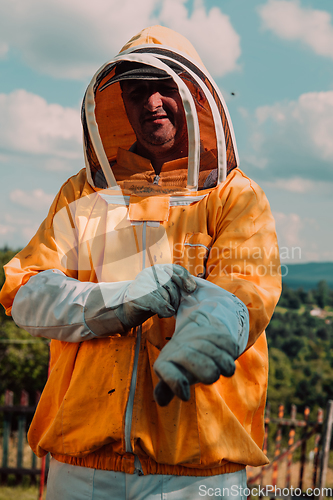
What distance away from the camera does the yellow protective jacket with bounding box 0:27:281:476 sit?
2.14m

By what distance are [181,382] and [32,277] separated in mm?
1206

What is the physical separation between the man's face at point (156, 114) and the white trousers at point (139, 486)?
75.1 inches

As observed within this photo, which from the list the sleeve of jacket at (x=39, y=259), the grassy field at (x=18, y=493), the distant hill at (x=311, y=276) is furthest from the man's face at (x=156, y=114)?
the distant hill at (x=311, y=276)

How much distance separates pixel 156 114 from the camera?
101 inches

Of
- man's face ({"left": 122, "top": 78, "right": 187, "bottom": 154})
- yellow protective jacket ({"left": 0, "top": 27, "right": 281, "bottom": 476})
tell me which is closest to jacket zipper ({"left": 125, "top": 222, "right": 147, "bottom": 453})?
yellow protective jacket ({"left": 0, "top": 27, "right": 281, "bottom": 476})

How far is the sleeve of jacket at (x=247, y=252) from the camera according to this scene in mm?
2064

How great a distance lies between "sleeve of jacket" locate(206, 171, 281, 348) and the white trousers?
832 mm

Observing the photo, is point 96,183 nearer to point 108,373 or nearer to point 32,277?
point 32,277

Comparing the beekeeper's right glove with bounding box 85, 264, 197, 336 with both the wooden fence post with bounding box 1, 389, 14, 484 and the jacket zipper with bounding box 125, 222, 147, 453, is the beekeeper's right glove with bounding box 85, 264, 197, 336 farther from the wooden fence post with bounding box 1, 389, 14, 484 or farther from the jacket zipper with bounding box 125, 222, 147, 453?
the wooden fence post with bounding box 1, 389, 14, 484

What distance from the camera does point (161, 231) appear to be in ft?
8.01

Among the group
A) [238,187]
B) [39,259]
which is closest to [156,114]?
[238,187]

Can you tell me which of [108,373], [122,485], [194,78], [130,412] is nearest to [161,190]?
[194,78]

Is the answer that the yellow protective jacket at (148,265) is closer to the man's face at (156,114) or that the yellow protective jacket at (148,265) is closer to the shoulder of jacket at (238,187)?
the shoulder of jacket at (238,187)

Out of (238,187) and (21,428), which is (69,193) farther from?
(21,428)
